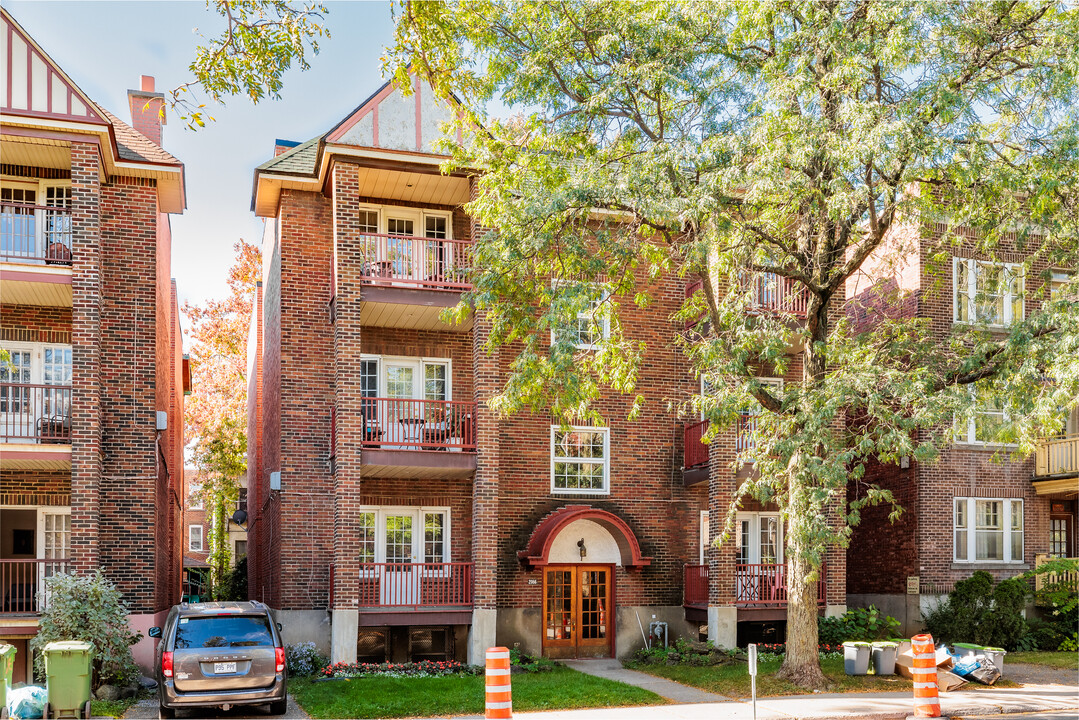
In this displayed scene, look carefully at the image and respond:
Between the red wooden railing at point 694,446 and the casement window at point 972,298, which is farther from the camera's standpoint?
the casement window at point 972,298

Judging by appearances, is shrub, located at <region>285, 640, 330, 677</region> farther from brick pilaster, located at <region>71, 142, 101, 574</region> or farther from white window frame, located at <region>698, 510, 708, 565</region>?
white window frame, located at <region>698, 510, 708, 565</region>

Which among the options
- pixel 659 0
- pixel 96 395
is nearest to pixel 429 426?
pixel 96 395

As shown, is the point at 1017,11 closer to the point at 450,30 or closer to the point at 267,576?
the point at 450,30

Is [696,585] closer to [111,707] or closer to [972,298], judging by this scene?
[972,298]

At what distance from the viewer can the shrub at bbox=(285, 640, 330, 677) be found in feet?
61.6

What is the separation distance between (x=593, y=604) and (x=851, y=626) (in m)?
5.59

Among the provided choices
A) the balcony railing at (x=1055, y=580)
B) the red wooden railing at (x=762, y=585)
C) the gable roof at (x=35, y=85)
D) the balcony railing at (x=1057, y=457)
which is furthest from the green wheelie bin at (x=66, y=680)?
the balcony railing at (x=1057, y=457)

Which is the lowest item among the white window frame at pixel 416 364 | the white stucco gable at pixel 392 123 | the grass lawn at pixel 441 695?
the grass lawn at pixel 441 695

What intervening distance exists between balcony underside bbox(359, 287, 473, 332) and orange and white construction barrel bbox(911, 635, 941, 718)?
34.3 feet

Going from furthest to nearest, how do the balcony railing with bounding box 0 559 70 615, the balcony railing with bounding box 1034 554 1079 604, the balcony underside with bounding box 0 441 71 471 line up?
1. the balcony railing with bounding box 1034 554 1079 604
2. the balcony railing with bounding box 0 559 70 615
3. the balcony underside with bounding box 0 441 71 471

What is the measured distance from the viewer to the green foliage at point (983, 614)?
22281 mm

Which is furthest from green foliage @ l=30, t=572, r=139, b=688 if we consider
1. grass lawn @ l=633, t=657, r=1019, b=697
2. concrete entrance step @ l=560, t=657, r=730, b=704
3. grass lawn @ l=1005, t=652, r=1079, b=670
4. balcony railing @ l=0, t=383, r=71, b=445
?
grass lawn @ l=1005, t=652, r=1079, b=670

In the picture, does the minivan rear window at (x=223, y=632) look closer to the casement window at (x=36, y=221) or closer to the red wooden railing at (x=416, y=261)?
the red wooden railing at (x=416, y=261)

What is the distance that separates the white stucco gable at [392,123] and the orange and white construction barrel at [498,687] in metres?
11.8
